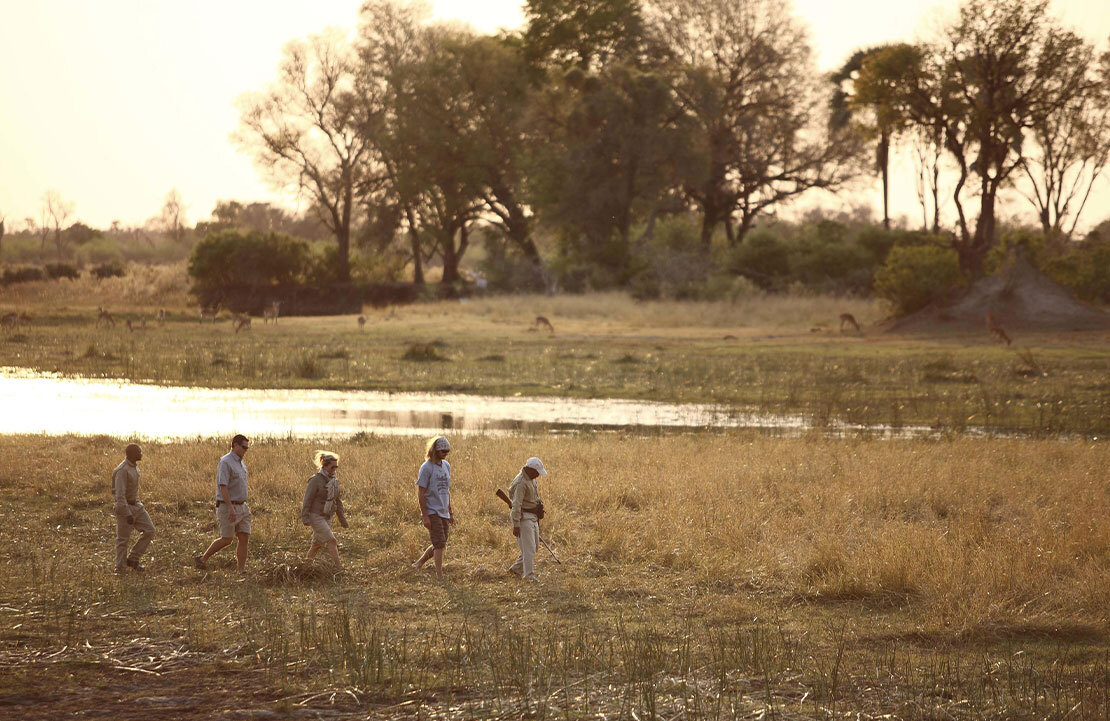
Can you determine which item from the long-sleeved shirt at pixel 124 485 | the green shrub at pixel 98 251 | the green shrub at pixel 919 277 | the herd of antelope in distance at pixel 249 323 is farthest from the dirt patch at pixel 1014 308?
the green shrub at pixel 98 251

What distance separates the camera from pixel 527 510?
11516mm

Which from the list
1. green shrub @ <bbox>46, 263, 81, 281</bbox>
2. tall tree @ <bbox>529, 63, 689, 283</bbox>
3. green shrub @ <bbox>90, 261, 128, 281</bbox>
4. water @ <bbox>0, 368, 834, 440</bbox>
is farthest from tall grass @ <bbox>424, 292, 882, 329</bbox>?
green shrub @ <bbox>46, 263, 81, 281</bbox>

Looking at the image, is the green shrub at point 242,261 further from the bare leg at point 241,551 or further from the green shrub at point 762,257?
the bare leg at point 241,551

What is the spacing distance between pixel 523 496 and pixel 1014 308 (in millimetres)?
37878

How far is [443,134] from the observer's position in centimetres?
7412

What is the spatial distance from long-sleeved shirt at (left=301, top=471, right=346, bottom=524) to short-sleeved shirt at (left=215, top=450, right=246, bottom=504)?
671mm

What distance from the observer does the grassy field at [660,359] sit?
27.8m

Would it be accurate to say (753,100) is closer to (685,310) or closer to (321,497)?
(685,310)

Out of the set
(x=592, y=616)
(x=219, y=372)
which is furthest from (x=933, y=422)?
(x=219, y=372)

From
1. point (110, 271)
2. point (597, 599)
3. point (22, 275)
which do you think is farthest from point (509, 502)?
point (110, 271)

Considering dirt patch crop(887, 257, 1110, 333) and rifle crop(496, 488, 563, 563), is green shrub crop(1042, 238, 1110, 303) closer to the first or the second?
dirt patch crop(887, 257, 1110, 333)

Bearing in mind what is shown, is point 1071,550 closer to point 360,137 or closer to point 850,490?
point 850,490

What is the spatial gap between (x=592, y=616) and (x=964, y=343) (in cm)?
3403

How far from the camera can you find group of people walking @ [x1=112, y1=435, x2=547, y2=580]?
37.4 feet
